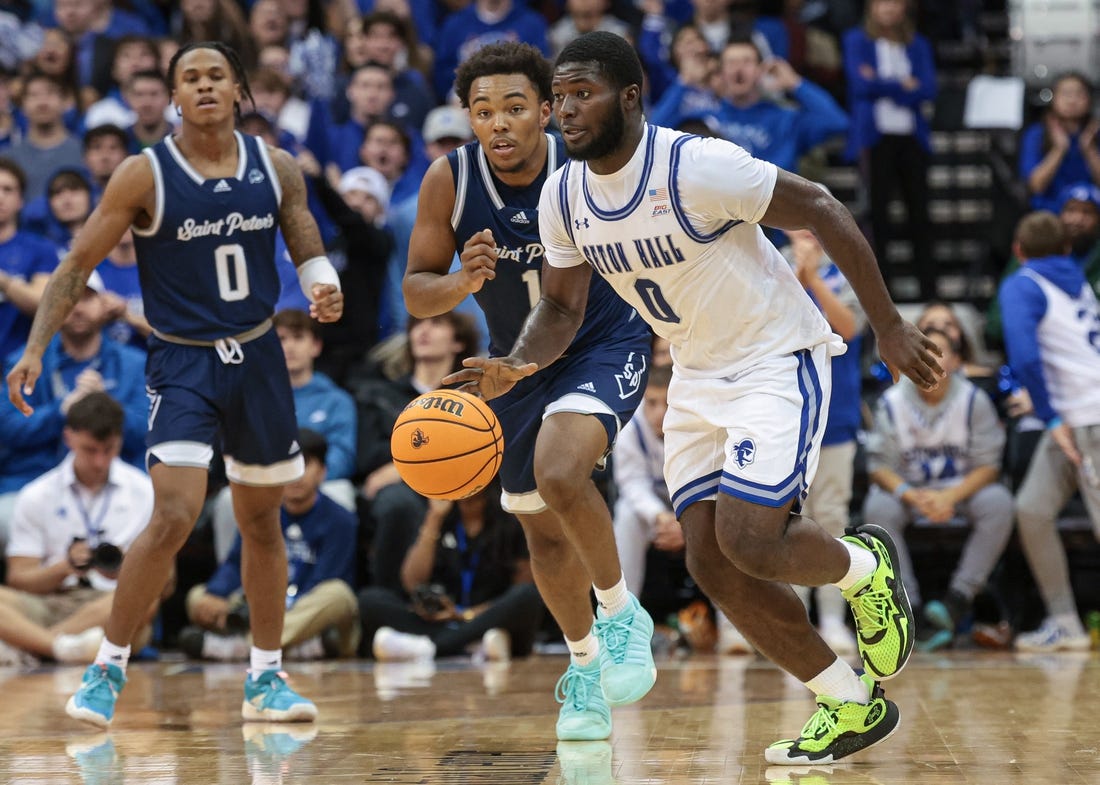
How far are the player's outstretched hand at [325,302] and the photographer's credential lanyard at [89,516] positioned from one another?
319 centimetres

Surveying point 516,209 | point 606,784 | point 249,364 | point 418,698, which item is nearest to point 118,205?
point 249,364

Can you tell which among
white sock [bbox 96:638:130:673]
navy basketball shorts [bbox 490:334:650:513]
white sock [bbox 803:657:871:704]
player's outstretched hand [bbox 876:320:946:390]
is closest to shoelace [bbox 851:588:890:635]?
white sock [bbox 803:657:871:704]

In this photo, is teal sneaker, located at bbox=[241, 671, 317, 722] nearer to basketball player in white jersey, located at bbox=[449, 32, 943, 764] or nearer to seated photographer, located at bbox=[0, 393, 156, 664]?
basketball player in white jersey, located at bbox=[449, 32, 943, 764]

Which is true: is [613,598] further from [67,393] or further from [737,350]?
[67,393]

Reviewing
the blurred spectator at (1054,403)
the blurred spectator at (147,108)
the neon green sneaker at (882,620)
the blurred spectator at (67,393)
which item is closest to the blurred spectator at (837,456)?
the blurred spectator at (1054,403)

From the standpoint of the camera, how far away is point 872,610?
492 centimetres

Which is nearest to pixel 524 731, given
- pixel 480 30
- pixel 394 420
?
pixel 394 420

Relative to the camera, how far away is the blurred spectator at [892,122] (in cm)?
1140

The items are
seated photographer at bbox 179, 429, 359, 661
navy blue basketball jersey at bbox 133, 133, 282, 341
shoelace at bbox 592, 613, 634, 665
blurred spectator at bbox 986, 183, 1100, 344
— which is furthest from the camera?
blurred spectator at bbox 986, 183, 1100, 344

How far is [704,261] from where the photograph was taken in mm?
4832

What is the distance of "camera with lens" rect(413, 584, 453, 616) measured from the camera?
8664 millimetres

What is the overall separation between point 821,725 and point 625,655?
80cm

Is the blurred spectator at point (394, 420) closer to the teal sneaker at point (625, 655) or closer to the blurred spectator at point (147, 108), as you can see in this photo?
the blurred spectator at point (147, 108)

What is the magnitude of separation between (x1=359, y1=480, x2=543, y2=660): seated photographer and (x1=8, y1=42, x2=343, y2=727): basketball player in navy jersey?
92.6 inches
